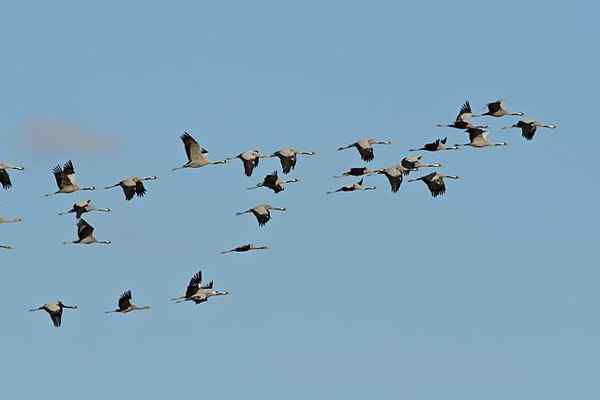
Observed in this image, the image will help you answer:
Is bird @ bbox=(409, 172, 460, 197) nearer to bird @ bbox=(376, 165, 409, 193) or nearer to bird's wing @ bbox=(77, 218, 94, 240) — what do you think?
bird @ bbox=(376, 165, 409, 193)

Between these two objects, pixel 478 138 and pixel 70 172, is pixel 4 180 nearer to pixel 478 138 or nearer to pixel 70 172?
pixel 70 172

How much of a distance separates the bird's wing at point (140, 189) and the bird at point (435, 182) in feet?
34.2

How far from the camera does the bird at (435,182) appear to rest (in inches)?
3182

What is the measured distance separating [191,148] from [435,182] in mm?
9784

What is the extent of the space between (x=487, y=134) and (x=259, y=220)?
9.93 metres

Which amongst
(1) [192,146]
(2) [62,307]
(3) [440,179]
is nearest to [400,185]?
(3) [440,179]

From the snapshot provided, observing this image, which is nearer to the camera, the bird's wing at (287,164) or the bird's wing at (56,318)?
the bird's wing at (56,318)

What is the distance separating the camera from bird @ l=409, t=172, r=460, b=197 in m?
80.8

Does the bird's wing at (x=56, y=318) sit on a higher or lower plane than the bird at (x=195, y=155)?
lower

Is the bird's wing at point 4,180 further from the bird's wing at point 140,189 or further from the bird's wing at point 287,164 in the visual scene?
the bird's wing at point 287,164

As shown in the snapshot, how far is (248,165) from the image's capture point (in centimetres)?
7919

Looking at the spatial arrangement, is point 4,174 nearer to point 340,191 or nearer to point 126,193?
point 126,193

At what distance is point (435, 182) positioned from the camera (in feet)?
266

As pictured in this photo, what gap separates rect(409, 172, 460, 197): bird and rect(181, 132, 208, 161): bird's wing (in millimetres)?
8411
